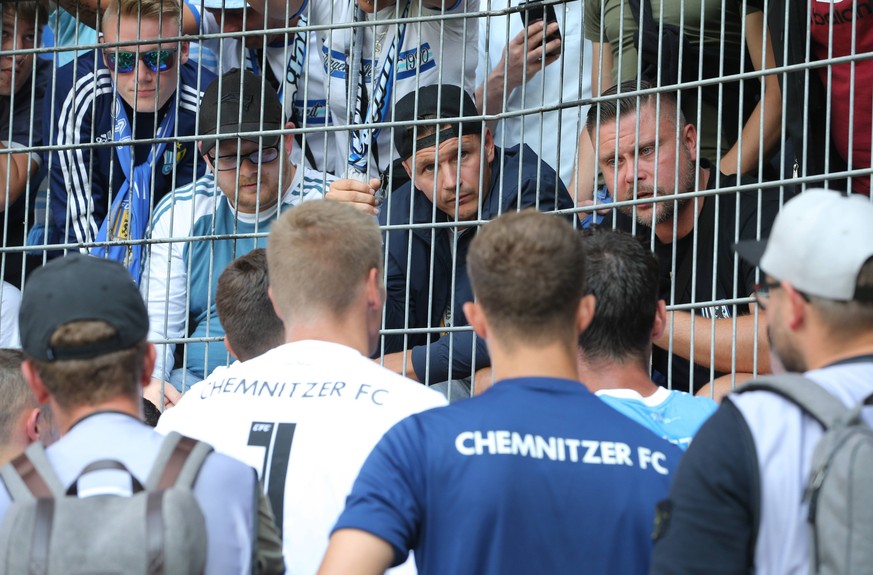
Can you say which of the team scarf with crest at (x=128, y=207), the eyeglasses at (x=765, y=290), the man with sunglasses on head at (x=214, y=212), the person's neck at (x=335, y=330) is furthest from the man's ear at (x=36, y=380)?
the team scarf with crest at (x=128, y=207)

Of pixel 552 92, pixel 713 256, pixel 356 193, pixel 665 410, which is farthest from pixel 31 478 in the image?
pixel 552 92

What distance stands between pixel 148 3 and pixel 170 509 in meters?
3.71

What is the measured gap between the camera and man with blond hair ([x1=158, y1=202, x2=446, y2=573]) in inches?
126

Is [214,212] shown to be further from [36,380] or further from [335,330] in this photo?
[36,380]

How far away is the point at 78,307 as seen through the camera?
108 inches

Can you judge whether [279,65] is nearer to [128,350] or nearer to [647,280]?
[647,280]

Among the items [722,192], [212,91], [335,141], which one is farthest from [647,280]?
[335,141]

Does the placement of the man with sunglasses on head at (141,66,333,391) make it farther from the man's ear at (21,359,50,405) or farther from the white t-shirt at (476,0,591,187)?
the man's ear at (21,359,50,405)

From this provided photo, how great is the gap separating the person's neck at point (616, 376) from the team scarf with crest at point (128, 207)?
215cm

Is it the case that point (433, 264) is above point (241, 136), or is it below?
below

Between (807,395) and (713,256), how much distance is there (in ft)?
7.68

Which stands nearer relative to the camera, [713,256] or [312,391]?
[312,391]

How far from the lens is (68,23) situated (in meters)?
7.72

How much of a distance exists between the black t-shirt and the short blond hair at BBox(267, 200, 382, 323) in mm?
1338
